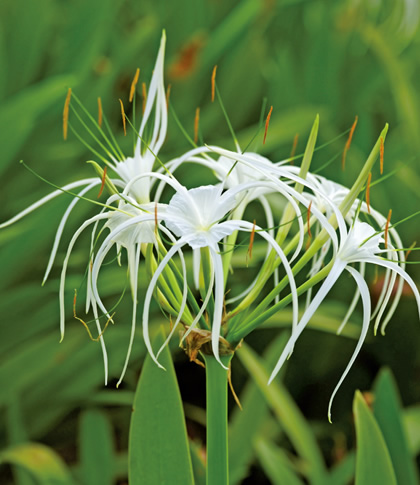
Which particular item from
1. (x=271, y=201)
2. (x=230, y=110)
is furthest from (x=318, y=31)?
(x=271, y=201)

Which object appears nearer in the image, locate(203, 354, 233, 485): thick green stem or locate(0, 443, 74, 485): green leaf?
locate(203, 354, 233, 485): thick green stem

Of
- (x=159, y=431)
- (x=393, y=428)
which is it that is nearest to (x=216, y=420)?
(x=159, y=431)

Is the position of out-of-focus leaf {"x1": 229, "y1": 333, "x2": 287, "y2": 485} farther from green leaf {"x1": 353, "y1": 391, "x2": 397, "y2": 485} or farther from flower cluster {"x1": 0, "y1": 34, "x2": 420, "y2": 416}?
flower cluster {"x1": 0, "y1": 34, "x2": 420, "y2": 416}

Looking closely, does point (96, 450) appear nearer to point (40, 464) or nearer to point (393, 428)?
point (40, 464)

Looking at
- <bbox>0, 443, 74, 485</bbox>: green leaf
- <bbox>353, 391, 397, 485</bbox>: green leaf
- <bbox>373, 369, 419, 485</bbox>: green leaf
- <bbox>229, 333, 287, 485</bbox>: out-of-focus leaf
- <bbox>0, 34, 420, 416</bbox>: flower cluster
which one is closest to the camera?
<bbox>0, 34, 420, 416</bbox>: flower cluster

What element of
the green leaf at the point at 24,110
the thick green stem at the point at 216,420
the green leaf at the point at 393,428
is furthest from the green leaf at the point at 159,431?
the green leaf at the point at 24,110

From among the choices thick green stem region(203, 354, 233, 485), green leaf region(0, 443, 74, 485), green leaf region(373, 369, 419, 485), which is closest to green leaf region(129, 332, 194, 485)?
thick green stem region(203, 354, 233, 485)
